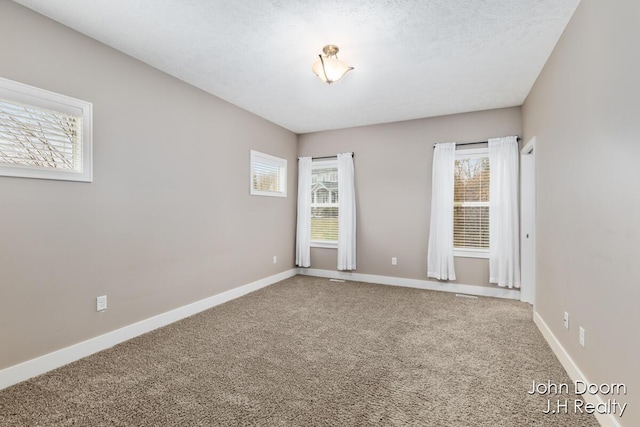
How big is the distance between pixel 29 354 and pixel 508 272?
5240 mm

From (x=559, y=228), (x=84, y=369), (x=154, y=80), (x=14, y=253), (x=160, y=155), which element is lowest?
(x=84, y=369)

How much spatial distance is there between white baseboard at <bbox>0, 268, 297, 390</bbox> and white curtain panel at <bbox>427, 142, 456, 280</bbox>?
3.10 m

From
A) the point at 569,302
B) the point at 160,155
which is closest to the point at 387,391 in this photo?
the point at 569,302

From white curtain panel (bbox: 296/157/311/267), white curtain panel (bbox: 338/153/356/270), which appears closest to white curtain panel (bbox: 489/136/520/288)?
white curtain panel (bbox: 338/153/356/270)

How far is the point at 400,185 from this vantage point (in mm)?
5043

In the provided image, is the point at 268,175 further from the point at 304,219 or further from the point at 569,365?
the point at 569,365

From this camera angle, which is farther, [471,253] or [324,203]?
[324,203]

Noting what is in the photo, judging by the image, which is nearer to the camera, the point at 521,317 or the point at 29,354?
the point at 29,354

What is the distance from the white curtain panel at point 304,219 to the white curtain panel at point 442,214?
7.07 feet

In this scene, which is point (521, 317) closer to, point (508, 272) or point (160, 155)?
point (508, 272)

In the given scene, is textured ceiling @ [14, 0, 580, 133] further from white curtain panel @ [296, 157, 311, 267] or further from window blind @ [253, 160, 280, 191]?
white curtain panel @ [296, 157, 311, 267]

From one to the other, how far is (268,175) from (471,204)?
3265mm

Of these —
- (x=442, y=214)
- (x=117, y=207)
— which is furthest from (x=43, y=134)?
(x=442, y=214)

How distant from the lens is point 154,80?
317 centimetres
